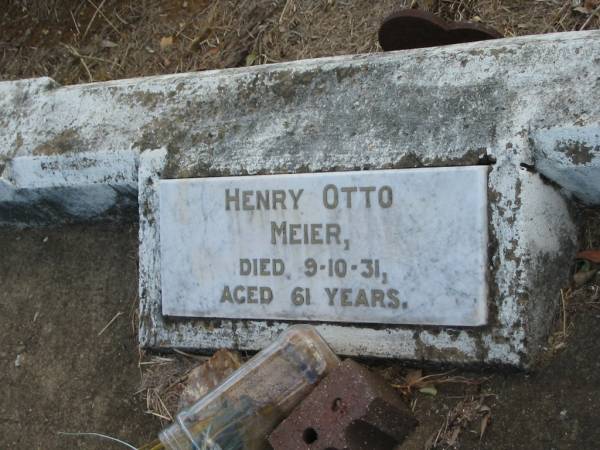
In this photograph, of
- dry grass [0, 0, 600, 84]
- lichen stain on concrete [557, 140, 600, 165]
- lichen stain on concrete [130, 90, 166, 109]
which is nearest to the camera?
lichen stain on concrete [557, 140, 600, 165]

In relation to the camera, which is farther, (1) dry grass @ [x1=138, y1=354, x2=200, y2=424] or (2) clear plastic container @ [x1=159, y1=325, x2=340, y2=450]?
(1) dry grass @ [x1=138, y1=354, x2=200, y2=424]

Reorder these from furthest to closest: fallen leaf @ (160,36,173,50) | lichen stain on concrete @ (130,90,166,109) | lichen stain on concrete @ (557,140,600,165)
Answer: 1. fallen leaf @ (160,36,173,50)
2. lichen stain on concrete @ (130,90,166,109)
3. lichen stain on concrete @ (557,140,600,165)

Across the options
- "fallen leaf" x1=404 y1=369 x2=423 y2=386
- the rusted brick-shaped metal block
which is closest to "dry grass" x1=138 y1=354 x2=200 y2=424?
the rusted brick-shaped metal block

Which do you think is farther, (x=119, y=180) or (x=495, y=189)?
(x=119, y=180)

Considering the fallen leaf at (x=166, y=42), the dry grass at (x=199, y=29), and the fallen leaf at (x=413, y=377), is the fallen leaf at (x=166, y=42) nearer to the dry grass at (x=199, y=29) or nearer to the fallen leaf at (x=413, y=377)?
the dry grass at (x=199, y=29)

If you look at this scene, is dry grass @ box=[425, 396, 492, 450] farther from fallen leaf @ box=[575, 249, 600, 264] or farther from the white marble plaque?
fallen leaf @ box=[575, 249, 600, 264]

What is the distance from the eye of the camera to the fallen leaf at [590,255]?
6.79ft

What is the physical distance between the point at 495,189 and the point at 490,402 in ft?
1.87

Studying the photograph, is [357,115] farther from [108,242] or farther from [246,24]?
[246,24]

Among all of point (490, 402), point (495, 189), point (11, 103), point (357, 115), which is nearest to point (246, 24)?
point (11, 103)

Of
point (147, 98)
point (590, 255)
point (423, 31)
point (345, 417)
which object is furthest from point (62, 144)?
point (590, 255)

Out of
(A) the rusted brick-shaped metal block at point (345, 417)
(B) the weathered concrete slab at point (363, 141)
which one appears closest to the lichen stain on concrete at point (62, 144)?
(B) the weathered concrete slab at point (363, 141)

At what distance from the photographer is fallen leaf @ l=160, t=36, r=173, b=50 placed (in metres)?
3.51

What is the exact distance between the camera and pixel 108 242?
9.00 ft
